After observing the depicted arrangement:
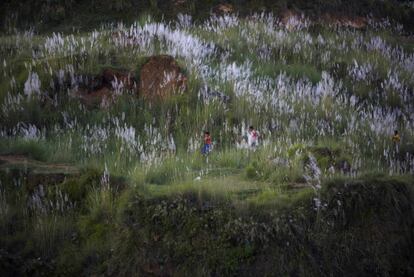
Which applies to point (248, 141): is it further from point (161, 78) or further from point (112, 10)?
point (112, 10)

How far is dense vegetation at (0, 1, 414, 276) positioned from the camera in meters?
5.38

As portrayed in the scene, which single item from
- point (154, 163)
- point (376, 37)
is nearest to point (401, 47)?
point (376, 37)

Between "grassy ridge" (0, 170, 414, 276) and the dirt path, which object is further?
the dirt path

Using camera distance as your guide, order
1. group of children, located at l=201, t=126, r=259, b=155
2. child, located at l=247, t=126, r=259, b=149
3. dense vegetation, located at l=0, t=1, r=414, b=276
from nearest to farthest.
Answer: dense vegetation, located at l=0, t=1, r=414, b=276 → group of children, located at l=201, t=126, r=259, b=155 → child, located at l=247, t=126, r=259, b=149

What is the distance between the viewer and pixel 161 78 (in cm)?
952

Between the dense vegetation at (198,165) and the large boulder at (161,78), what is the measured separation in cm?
13

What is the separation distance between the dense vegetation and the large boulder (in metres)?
0.13

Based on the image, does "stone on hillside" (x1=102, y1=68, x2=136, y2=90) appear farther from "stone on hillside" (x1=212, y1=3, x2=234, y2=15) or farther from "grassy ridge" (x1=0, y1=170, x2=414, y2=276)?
"stone on hillside" (x1=212, y1=3, x2=234, y2=15)

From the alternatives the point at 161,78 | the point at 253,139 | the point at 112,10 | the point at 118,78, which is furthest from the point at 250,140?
the point at 112,10

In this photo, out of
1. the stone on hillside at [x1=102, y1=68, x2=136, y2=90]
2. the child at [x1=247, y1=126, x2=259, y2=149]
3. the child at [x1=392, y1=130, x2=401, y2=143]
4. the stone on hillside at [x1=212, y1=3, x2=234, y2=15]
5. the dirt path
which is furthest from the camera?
the stone on hillside at [x1=212, y1=3, x2=234, y2=15]

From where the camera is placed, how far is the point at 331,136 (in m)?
8.38

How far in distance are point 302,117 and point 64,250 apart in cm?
482

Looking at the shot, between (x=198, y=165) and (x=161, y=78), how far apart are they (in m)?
2.94

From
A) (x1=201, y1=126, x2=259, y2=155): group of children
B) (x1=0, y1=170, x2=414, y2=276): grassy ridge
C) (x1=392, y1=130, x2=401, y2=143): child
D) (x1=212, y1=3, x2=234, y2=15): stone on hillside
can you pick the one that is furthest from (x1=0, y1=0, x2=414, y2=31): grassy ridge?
(x1=0, y1=170, x2=414, y2=276): grassy ridge
